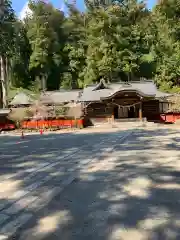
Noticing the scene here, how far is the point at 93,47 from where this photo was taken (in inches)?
1673

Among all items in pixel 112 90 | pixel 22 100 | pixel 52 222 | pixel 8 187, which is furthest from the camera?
pixel 22 100

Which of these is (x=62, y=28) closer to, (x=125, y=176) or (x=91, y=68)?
(x=91, y=68)

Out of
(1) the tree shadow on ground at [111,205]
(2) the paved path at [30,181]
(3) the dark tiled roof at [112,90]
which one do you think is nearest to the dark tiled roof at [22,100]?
(3) the dark tiled roof at [112,90]

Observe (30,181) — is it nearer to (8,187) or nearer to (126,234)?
(8,187)

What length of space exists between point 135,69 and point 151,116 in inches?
481

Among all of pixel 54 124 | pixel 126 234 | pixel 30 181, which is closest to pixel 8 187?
pixel 30 181

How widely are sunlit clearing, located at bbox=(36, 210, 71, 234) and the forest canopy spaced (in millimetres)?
32873

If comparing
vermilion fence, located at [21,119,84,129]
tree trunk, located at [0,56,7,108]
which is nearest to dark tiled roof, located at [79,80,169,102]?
vermilion fence, located at [21,119,84,129]

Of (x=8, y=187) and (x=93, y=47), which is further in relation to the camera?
(x=93, y=47)

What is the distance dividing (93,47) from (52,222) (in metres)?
40.0

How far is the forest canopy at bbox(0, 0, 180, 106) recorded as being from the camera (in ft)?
131

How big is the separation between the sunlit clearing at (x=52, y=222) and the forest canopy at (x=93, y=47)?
3287cm

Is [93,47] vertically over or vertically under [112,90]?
over

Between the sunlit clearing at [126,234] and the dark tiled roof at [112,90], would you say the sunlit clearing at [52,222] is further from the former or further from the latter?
the dark tiled roof at [112,90]
